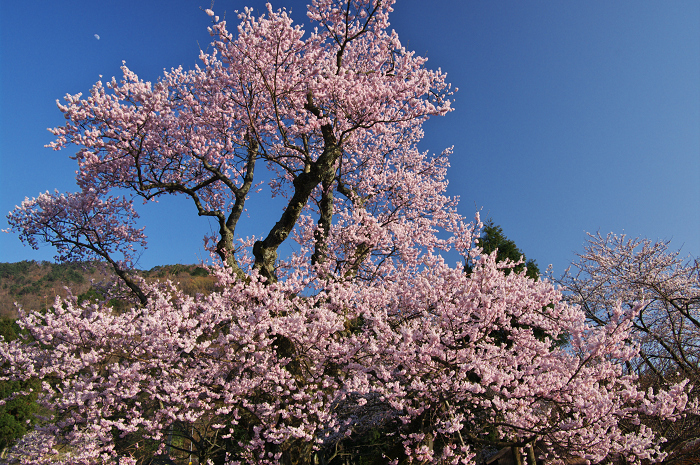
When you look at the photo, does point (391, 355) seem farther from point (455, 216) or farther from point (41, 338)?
point (455, 216)

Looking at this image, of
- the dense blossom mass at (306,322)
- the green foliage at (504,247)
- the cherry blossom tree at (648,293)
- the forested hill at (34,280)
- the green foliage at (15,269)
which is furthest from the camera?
the green foliage at (15,269)

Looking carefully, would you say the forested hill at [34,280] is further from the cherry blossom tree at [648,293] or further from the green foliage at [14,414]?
the cherry blossom tree at [648,293]

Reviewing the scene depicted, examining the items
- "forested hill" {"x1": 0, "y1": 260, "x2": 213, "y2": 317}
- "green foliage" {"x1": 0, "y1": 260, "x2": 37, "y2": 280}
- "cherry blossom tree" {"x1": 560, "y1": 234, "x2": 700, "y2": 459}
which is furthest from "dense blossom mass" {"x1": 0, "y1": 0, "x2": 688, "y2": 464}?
"green foliage" {"x1": 0, "y1": 260, "x2": 37, "y2": 280}

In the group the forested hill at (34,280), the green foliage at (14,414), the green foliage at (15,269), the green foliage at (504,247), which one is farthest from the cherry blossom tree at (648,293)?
the green foliage at (15,269)

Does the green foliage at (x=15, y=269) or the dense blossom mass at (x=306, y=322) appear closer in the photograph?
the dense blossom mass at (x=306, y=322)

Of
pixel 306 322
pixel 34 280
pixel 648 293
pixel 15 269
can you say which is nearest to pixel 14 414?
pixel 306 322

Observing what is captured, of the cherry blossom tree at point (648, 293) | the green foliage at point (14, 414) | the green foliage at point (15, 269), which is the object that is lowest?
the green foliage at point (14, 414)

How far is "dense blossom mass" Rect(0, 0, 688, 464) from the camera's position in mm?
5781

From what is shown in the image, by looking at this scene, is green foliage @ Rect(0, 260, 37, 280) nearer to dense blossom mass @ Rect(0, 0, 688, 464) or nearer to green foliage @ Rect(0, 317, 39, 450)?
green foliage @ Rect(0, 317, 39, 450)

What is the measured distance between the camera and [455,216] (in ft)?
40.4

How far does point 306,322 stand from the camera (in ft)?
22.8

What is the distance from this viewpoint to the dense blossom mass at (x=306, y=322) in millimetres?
5781

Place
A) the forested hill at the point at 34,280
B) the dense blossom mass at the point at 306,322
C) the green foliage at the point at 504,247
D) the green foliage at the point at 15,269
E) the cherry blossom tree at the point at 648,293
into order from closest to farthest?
the dense blossom mass at the point at 306,322 < the cherry blossom tree at the point at 648,293 < the green foliage at the point at 504,247 < the forested hill at the point at 34,280 < the green foliage at the point at 15,269

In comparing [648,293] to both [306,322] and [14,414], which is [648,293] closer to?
[306,322]
